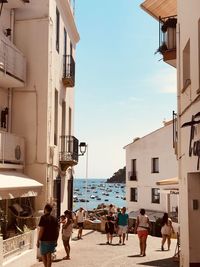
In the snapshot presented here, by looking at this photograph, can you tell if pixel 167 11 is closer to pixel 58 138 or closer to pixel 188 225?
pixel 58 138

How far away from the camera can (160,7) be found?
1622cm

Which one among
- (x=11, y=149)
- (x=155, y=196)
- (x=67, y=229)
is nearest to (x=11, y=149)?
(x=11, y=149)

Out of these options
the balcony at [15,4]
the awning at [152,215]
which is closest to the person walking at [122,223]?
the balcony at [15,4]

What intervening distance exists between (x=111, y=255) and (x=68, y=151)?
5.96 m

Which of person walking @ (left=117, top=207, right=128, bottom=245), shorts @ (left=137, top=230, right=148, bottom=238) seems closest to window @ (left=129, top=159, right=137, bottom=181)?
person walking @ (left=117, top=207, right=128, bottom=245)

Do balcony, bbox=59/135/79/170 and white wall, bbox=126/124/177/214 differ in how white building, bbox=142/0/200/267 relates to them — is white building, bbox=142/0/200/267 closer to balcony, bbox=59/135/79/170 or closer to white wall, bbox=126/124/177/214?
balcony, bbox=59/135/79/170

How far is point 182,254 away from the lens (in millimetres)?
12062

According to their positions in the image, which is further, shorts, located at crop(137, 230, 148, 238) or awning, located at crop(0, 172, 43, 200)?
shorts, located at crop(137, 230, 148, 238)

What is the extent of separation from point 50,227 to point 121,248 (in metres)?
7.91

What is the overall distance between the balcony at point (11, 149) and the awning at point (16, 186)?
0.46 metres

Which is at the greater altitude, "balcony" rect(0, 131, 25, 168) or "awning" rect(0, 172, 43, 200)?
"balcony" rect(0, 131, 25, 168)

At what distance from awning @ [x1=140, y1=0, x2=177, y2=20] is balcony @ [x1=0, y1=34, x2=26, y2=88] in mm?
4869

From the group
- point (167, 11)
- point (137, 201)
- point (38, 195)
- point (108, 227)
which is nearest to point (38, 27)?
point (167, 11)

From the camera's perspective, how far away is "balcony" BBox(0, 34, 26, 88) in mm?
15359
